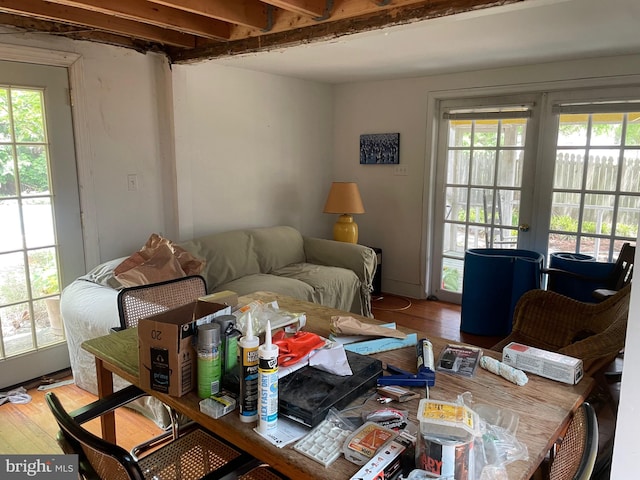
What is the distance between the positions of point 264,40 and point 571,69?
2.42 meters

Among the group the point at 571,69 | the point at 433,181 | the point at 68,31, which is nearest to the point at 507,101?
the point at 571,69

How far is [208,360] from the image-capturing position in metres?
1.23

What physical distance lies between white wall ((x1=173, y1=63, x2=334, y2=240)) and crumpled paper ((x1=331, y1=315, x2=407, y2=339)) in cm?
217

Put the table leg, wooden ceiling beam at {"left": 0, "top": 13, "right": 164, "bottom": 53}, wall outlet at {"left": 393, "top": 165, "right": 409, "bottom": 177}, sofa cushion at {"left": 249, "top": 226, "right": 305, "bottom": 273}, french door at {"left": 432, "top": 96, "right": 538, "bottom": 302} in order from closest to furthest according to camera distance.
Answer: the table leg, wooden ceiling beam at {"left": 0, "top": 13, "right": 164, "bottom": 53}, sofa cushion at {"left": 249, "top": 226, "right": 305, "bottom": 273}, french door at {"left": 432, "top": 96, "right": 538, "bottom": 302}, wall outlet at {"left": 393, "top": 165, "right": 409, "bottom": 177}

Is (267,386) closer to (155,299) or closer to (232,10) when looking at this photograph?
(155,299)

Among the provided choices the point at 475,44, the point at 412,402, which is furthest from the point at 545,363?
the point at 475,44

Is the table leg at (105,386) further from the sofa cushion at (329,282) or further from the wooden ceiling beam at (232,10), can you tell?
the sofa cushion at (329,282)

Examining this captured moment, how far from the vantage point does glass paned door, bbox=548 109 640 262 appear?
11.5ft

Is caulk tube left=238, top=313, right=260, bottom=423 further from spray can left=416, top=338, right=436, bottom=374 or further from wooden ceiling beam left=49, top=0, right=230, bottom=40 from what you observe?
wooden ceiling beam left=49, top=0, right=230, bottom=40

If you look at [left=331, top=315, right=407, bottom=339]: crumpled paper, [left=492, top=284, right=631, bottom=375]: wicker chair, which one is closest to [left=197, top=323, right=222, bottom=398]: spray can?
[left=331, top=315, right=407, bottom=339]: crumpled paper

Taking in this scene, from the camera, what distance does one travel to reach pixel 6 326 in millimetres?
2730

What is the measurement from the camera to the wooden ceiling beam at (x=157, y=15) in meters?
2.16

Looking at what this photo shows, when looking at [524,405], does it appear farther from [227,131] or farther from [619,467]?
[227,131]

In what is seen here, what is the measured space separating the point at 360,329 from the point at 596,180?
2997 mm
